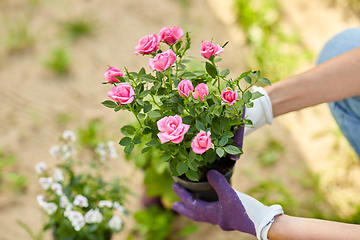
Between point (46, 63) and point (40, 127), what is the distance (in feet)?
1.88

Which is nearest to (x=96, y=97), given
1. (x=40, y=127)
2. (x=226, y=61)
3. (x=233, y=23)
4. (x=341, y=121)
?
(x=40, y=127)

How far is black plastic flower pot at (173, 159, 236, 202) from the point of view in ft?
3.39

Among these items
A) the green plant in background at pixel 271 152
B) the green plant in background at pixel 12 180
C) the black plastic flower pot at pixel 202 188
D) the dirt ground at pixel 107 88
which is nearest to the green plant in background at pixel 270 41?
the dirt ground at pixel 107 88

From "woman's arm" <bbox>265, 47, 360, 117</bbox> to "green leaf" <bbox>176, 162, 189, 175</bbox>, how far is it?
51 cm

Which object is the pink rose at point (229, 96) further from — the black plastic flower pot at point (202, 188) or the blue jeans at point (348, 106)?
the blue jeans at point (348, 106)

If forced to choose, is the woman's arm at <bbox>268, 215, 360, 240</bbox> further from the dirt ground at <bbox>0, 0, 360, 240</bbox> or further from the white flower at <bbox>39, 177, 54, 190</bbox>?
the white flower at <bbox>39, 177, 54, 190</bbox>

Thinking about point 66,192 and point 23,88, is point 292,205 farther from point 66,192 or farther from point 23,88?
point 23,88

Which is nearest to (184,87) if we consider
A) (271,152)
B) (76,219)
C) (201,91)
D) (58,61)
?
(201,91)

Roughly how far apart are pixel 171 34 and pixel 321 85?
63cm

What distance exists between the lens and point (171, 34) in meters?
0.86

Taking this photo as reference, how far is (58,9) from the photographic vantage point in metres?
2.87

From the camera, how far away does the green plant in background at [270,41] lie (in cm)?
240

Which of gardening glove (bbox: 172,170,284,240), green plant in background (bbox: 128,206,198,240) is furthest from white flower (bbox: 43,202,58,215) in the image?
gardening glove (bbox: 172,170,284,240)

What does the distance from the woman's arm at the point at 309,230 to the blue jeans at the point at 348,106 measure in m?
0.52
